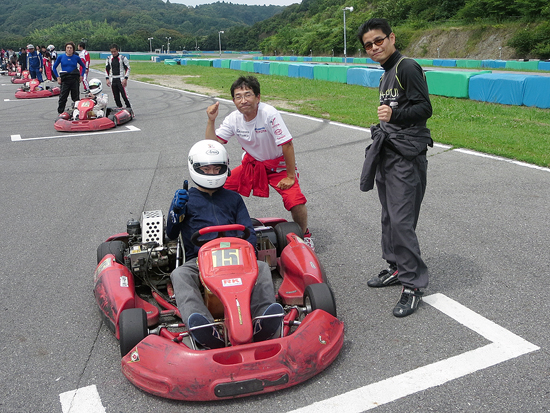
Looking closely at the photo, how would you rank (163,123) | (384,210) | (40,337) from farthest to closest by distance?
(163,123) < (384,210) < (40,337)

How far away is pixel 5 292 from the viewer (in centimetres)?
425

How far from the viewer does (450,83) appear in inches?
574

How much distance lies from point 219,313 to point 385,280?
1.38 metres

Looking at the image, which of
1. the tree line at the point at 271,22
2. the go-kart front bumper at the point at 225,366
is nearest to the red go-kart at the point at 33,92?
the go-kart front bumper at the point at 225,366

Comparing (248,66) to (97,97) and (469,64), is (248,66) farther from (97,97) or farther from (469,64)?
(97,97)

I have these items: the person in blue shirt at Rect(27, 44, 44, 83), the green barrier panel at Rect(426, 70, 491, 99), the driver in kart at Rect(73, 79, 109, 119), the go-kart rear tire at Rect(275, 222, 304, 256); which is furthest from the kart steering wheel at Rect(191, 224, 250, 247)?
the person in blue shirt at Rect(27, 44, 44, 83)

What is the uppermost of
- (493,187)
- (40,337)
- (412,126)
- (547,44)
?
(547,44)

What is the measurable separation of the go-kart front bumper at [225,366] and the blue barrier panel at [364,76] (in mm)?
15833

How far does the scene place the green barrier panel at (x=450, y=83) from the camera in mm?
14127

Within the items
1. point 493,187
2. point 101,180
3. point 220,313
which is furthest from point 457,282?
point 101,180

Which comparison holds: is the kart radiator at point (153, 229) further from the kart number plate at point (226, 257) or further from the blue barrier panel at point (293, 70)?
the blue barrier panel at point (293, 70)

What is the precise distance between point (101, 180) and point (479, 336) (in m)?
5.98

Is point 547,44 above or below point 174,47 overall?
below

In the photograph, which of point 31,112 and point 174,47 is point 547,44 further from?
point 174,47
